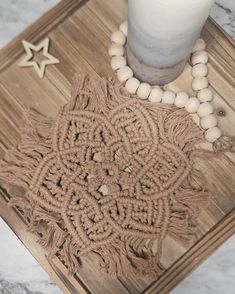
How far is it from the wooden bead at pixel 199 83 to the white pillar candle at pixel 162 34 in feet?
0.10

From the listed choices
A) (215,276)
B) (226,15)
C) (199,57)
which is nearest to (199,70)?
(199,57)

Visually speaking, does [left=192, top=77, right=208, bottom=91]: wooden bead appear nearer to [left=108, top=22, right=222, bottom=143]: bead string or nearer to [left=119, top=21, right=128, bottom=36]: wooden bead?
[left=108, top=22, right=222, bottom=143]: bead string

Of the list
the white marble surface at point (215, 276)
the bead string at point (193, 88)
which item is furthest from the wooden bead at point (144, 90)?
A: the white marble surface at point (215, 276)

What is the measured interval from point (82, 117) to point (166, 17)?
0.81 ft

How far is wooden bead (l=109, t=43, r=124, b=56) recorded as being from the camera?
79cm

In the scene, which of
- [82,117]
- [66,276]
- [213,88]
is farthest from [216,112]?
[66,276]

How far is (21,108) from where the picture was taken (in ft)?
2.62

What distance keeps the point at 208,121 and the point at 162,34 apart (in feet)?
0.62

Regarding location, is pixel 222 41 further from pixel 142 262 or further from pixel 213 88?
pixel 142 262

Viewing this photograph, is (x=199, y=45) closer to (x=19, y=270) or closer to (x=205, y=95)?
(x=205, y=95)

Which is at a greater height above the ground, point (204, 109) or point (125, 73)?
point (125, 73)

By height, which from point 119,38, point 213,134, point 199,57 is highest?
point 119,38

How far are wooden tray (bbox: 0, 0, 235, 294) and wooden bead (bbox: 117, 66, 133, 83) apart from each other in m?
0.03

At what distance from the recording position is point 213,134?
76cm
